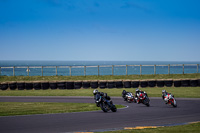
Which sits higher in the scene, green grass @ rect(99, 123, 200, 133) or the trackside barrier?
the trackside barrier

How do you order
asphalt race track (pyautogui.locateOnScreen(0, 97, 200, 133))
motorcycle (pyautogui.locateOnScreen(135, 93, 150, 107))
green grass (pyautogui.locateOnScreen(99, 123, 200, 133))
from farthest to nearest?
motorcycle (pyautogui.locateOnScreen(135, 93, 150, 107))
asphalt race track (pyautogui.locateOnScreen(0, 97, 200, 133))
green grass (pyautogui.locateOnScreen(99, 123, 200, 133))

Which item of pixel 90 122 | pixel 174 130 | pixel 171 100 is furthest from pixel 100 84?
pixel 174 130

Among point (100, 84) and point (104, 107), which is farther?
point (100, 84)

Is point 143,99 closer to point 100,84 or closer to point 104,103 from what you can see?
point 104,103

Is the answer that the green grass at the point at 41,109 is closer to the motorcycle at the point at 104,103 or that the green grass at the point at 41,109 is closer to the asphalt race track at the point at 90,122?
the motorcycle at the point at 104,103

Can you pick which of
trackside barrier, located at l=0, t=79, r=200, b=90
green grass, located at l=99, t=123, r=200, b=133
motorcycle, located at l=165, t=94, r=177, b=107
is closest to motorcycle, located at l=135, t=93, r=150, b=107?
motorcycle, located at l=165, t=94, r=177, b=107

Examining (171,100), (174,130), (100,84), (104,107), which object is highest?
(100,84)

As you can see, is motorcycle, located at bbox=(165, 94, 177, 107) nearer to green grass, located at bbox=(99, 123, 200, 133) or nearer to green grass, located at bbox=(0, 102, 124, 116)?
green grass, located at bbox=(0, 102, 124, 116)

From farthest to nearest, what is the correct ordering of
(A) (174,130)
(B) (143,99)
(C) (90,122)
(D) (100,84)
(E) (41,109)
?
(D) (100,84) < (B) (143,99) < (E) (41,109) < (C) (90,122) < (A) (174,130)

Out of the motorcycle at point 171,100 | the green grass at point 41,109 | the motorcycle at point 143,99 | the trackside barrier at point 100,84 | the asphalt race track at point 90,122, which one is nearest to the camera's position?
the asphalt race track at point 90,122

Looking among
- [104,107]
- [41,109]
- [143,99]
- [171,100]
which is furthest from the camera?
[143,99]

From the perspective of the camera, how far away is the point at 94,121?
492 inches

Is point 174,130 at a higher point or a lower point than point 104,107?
lower

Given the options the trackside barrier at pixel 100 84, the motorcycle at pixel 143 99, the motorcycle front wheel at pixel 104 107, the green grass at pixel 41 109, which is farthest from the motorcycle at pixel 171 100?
the trackside barrier at pixel 100 84
